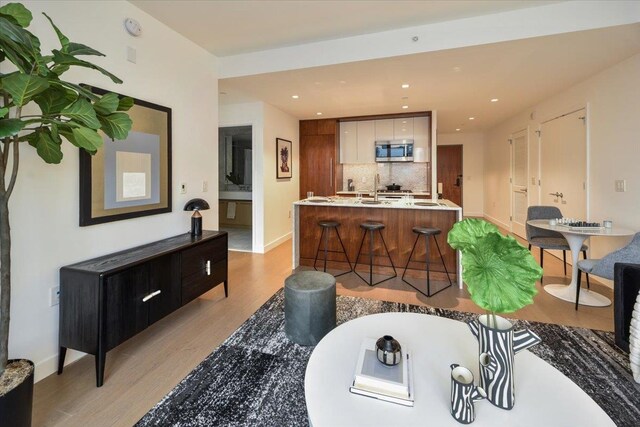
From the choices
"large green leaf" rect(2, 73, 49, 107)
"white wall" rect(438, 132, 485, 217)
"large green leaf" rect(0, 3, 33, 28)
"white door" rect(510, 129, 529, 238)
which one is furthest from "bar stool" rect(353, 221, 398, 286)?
"white wall" rect(438, 132, 485, 217)

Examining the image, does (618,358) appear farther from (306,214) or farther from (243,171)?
(243,171)

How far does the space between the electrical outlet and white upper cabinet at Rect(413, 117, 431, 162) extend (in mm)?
5743

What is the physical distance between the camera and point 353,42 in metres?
3.37

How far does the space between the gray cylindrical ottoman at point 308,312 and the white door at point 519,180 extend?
5.63 metres

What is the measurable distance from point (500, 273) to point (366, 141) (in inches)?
228

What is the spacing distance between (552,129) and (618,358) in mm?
4476

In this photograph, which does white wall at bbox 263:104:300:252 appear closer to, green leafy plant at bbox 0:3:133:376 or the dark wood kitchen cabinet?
the dark wood kitchen cabinet

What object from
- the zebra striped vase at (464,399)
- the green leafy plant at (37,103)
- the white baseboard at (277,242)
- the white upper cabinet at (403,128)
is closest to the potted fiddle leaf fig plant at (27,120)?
the green leafy plant at (37,103)

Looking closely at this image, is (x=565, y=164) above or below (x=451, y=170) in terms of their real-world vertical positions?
below

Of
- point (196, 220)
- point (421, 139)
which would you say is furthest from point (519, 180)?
point (196, 220)

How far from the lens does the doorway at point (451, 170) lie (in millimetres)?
9047

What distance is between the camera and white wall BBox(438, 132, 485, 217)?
882cm

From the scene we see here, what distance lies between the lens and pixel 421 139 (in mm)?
6121

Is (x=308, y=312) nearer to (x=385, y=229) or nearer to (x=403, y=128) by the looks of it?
(x=385, y=229)
